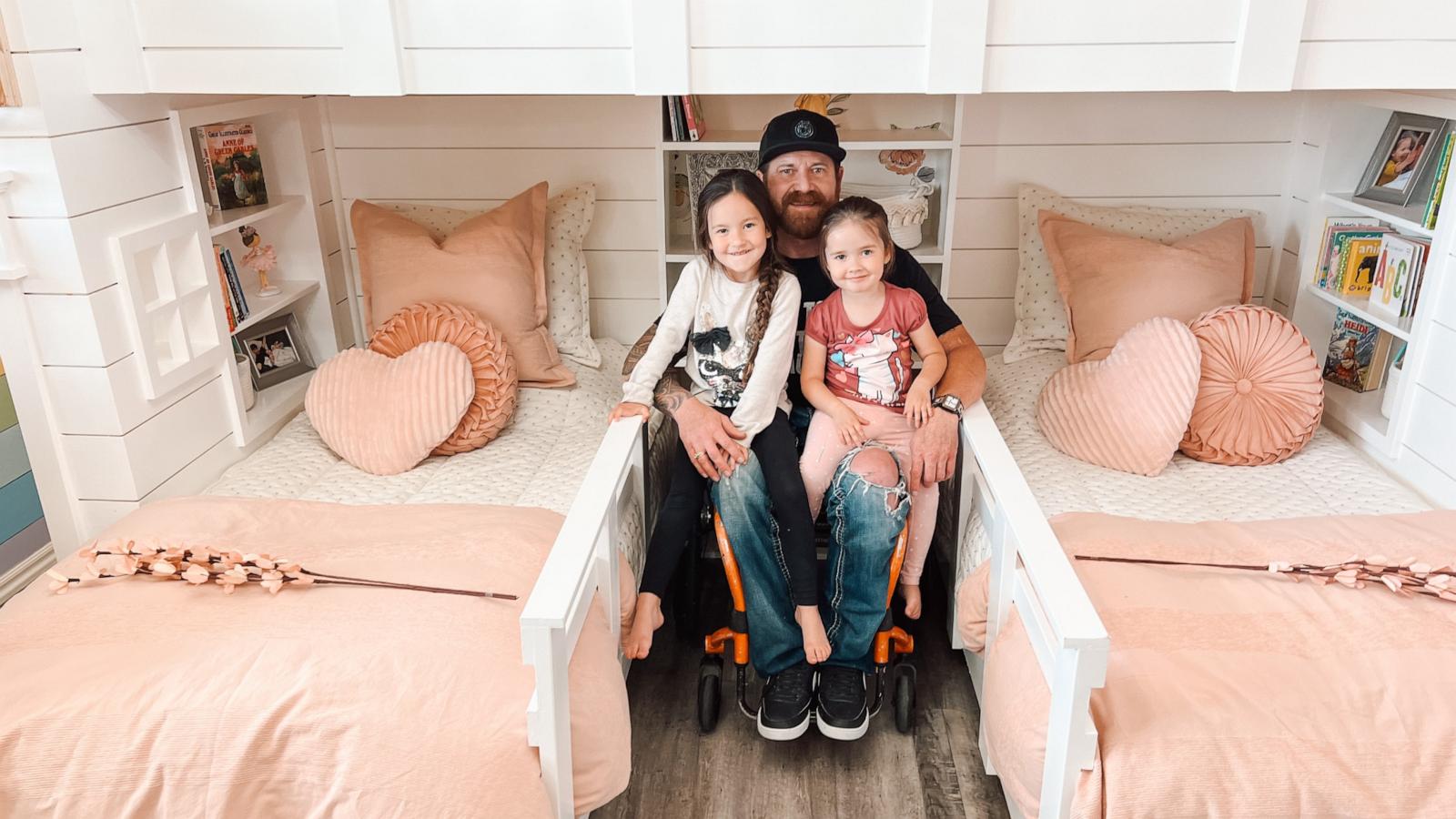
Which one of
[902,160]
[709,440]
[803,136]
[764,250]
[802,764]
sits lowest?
[802,764]

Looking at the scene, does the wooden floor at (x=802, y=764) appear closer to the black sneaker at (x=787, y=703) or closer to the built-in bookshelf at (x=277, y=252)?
the black sneaker at (x=787, y=703)

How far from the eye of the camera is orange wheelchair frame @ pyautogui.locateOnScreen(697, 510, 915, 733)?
6.45ft

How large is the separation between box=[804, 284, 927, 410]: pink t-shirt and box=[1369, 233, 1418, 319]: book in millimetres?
1032

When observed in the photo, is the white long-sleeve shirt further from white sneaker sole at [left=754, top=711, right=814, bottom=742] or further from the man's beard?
white sneaker sole at [left=754, top=711, right=814, bottom=742]

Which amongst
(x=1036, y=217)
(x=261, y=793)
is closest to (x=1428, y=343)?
(x=1036, y=217)

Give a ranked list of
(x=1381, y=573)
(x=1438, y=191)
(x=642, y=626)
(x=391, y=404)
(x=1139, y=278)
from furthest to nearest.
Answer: (x=1139, y=278) → (x=391, y=404) → (x=1438, y=191) → (x=642, y=626) → (x=1381, y=573)

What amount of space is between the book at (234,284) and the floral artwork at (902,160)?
62.7 inches

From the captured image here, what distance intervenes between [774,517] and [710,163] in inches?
43.7

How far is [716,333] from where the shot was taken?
2.09 m

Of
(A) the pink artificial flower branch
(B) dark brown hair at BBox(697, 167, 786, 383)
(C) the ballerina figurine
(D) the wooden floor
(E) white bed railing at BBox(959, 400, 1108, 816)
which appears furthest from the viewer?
(C) the ballerina figurine

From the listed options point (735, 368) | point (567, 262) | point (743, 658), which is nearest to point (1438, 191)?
point (735, 368)

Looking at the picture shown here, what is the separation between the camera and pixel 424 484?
2.12 metres

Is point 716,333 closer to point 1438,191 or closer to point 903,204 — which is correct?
point 903,204

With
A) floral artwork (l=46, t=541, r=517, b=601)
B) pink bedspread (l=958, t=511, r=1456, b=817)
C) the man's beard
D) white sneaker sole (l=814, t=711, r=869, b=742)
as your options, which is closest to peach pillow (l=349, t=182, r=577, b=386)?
the man's beard
